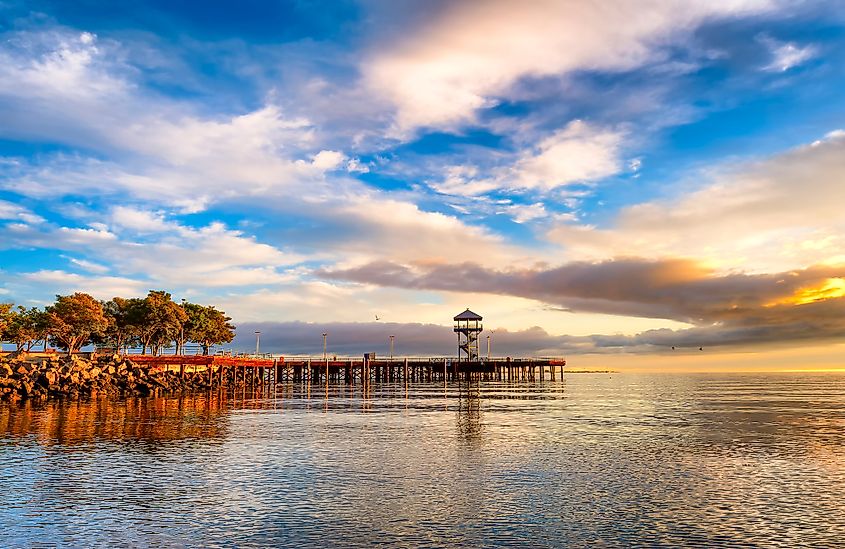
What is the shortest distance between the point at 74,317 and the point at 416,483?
289 ft

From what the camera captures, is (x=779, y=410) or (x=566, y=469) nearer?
(x=566, y=469)

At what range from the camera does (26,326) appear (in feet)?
306

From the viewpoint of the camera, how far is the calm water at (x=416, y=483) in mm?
15633

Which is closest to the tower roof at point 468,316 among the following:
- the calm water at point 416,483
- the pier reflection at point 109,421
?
the pier reflection at point 109,421

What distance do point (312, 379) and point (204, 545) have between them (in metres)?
120

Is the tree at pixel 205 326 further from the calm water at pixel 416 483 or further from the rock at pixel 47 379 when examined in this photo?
the calm water at pixel 416 483

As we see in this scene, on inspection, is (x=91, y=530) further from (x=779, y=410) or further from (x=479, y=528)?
(x=779, y=410)

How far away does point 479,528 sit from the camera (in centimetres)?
1605

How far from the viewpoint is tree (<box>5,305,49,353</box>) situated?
91688 millimetres

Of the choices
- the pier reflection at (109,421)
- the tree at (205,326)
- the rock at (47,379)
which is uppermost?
the tree at (205,326)

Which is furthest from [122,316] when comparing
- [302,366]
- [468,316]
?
[468,316]

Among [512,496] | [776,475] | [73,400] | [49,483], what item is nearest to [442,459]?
[512,496]

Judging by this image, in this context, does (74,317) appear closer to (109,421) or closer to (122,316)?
(122,316)

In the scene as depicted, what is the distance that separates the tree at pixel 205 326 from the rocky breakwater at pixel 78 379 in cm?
2876
